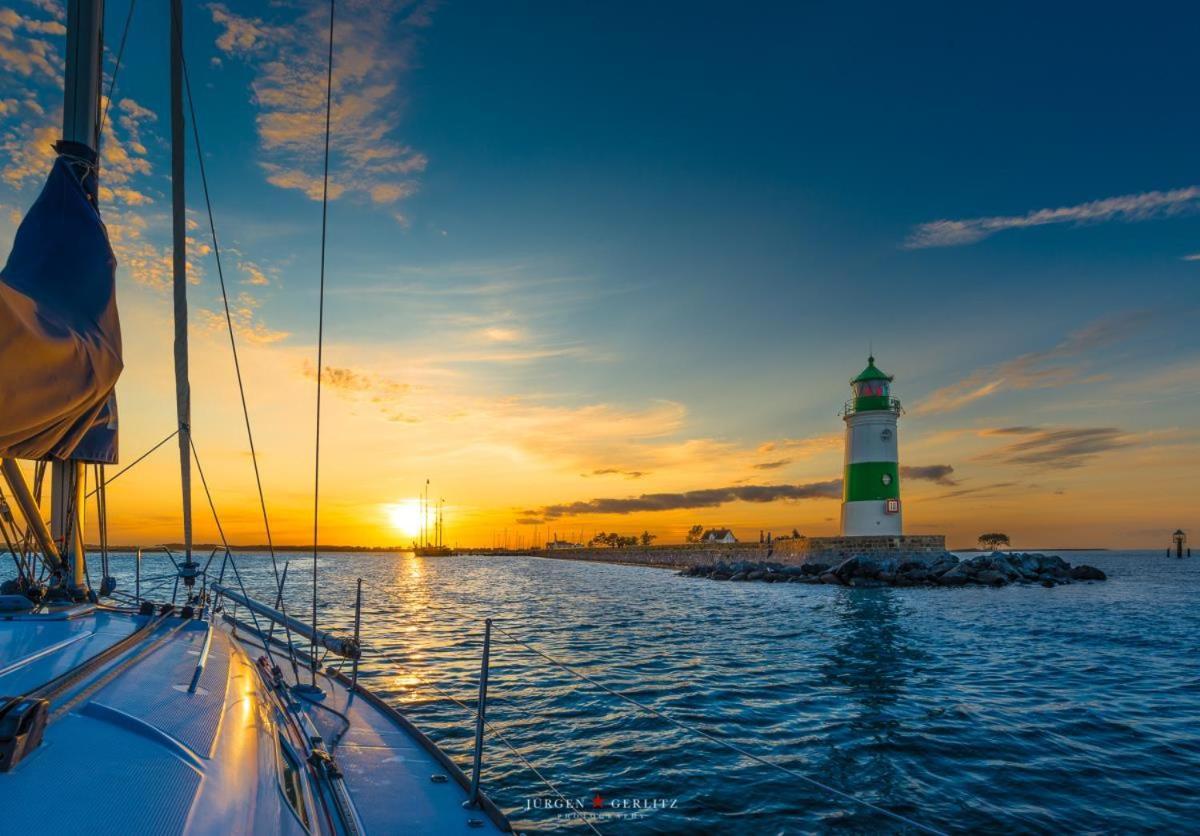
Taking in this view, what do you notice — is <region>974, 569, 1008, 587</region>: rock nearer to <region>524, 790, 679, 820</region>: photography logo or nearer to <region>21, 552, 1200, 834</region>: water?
<region>21, 552, 1200, 834</region>: water

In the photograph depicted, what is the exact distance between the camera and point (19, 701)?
2371mm

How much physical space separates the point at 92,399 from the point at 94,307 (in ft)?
3.24

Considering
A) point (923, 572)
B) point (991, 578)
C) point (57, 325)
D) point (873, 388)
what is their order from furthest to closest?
point (873, 388) → point (991, 578) → point (923, 572) → point (57, 325)

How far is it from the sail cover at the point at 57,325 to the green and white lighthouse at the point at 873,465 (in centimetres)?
4569

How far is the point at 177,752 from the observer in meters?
2.65

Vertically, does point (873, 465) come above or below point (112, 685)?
above

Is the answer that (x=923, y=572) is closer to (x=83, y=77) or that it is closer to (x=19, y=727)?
(x=83, y=77)

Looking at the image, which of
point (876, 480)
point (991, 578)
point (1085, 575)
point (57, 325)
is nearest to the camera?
point (57, 325)

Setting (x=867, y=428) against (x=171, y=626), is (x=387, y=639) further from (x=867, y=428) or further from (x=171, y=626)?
(x=867, y=428)

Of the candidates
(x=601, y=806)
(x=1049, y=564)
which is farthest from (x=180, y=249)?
(x=1049, y=564)

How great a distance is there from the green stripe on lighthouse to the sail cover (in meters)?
45.6

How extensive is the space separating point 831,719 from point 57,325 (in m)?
10.1

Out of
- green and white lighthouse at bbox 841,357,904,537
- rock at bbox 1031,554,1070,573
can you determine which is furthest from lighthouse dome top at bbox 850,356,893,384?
rock at bbox 1031,554,1070,573

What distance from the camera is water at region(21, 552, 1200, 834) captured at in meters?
6.41
